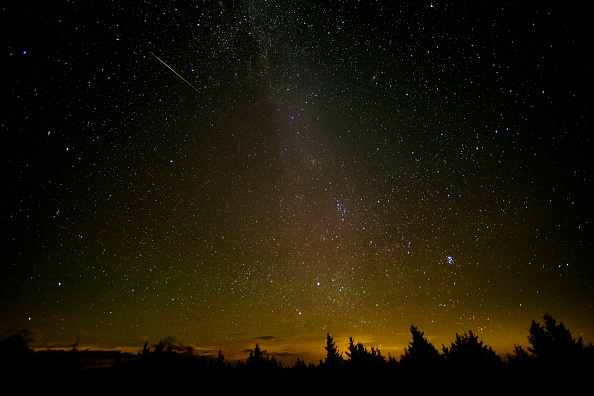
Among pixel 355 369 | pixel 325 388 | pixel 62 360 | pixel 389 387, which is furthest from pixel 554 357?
pixel 62 360

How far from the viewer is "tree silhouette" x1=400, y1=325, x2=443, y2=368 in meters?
19.9

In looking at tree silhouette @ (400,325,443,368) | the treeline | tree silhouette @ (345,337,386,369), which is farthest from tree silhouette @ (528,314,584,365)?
tree silhouette @ (345,337,386,369)

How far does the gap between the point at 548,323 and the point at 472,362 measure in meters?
6.65

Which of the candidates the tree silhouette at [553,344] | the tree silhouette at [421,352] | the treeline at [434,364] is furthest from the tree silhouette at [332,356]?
the tree silhouette at [553,344]

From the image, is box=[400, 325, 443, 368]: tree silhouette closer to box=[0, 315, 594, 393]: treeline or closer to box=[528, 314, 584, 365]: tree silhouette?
box=[0, 315, 594, 393]: treeline

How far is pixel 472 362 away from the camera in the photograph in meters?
18.2

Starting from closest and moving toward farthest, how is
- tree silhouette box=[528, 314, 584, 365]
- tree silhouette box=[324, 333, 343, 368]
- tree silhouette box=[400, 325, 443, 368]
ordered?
tree silhouette box=[528, 314, 584, 365] → tree silhouette box=[400, 325, 443, 368] → tree silhouette box=[324, 333, 343, 368]

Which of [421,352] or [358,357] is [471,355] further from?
[358,357]

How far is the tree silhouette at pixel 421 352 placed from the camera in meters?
19.9

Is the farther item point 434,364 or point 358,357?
point 358,357

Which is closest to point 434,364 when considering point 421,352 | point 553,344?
point 421,352

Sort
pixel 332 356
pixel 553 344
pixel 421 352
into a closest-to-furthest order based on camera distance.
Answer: pixel 553 344 → pixel 421 352 → pixel 332 356

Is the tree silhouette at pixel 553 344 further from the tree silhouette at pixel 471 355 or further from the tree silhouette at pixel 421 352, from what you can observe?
the tree silhouette at pixel 421 352

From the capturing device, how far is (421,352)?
20.4m
